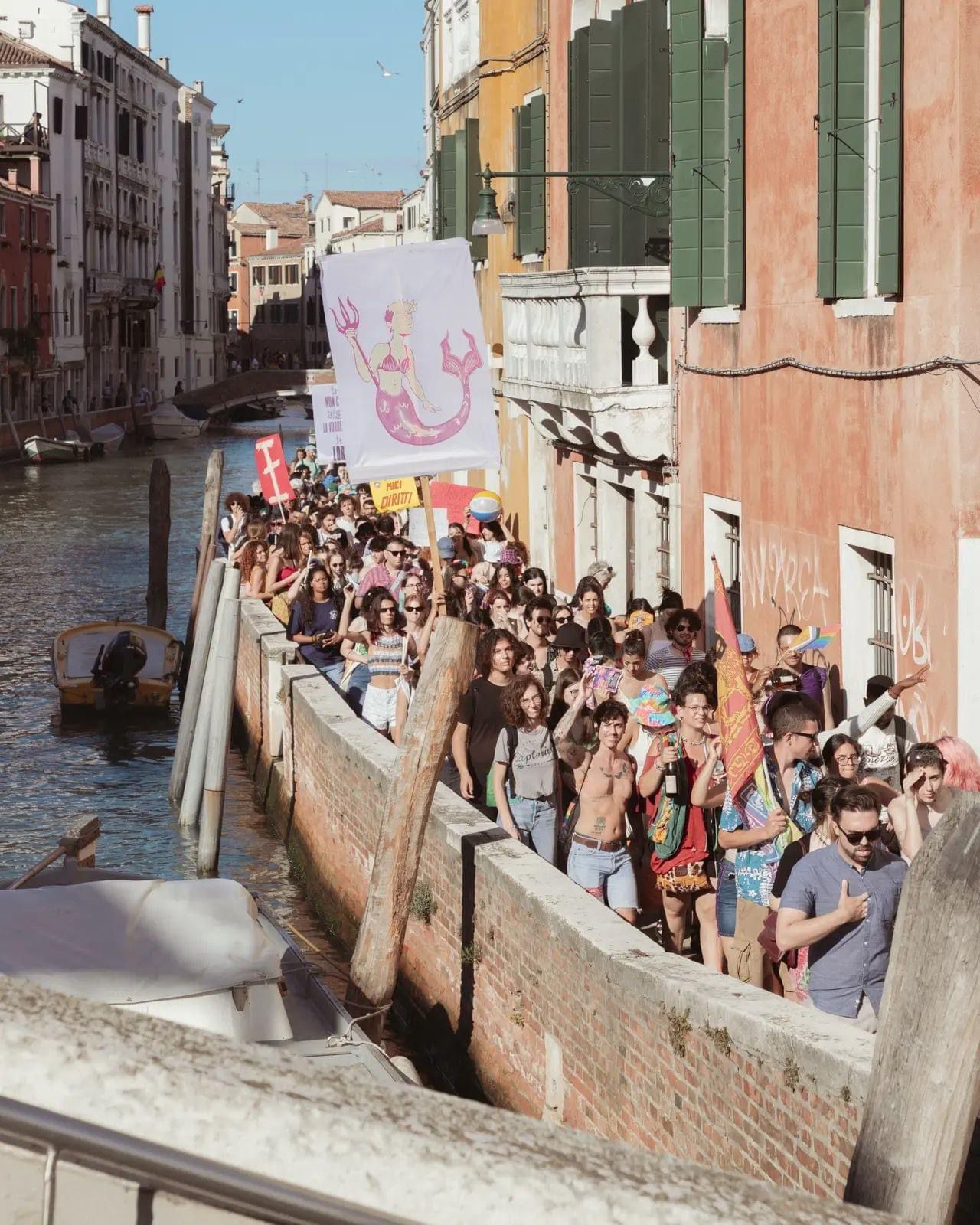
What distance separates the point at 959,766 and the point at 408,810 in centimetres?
245

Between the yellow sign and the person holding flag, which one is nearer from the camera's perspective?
the person holding flag

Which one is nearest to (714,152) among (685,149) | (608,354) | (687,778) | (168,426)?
(685,149)

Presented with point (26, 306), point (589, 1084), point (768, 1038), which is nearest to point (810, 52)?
point (589, 1084)

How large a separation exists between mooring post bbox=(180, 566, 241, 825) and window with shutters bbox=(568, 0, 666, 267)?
3.70 meters

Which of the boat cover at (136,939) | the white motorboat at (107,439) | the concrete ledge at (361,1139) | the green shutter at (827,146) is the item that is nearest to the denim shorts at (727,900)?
the boat cover at (136,939)

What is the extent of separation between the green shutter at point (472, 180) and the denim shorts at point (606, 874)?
1571 cm

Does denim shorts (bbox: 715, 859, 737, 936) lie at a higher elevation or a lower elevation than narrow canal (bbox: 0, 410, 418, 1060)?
higher

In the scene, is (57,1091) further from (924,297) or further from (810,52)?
(810,52)

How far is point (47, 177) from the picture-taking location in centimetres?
6988

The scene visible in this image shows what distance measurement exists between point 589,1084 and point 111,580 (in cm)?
2522

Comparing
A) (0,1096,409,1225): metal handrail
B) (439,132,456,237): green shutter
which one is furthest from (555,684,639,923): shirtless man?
(439,132,456,237): green shutter

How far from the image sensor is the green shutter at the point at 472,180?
23.2 m

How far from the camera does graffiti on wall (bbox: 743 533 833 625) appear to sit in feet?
35.6

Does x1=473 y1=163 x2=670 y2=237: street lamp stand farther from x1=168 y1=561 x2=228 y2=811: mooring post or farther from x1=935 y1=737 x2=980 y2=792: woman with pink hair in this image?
x1=935 y1=737 x2=980 y2=792: woman with pink hair
